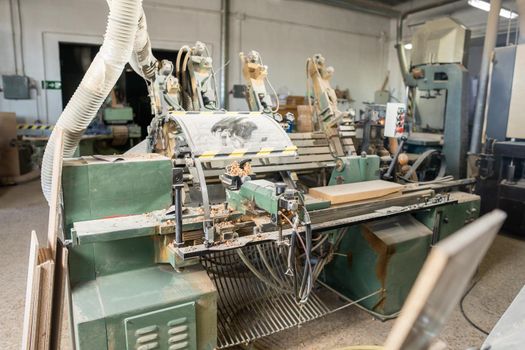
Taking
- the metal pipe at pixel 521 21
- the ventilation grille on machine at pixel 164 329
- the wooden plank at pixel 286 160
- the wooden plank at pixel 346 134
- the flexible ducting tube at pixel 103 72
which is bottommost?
the ventilation grille on machine at pixel 164 329

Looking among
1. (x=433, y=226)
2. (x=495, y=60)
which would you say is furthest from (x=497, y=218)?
(x=495, y=60)

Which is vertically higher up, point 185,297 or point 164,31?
point 164,31

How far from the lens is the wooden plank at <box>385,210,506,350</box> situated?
0.50 meters

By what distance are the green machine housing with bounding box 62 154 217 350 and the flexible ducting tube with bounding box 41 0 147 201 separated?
135mm

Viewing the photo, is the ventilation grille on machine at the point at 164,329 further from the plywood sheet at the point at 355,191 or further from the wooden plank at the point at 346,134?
the wooden plank at the point at 346,134

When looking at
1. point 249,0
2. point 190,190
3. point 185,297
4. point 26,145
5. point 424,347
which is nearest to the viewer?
point 424,347

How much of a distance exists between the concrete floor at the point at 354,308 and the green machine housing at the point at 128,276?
69cm

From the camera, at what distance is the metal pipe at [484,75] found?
151 inches

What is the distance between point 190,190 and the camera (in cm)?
212

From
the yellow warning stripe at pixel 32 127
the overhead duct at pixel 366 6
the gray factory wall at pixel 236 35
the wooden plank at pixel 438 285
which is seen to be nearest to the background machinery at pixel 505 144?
the wooden plank at pixel 438 285

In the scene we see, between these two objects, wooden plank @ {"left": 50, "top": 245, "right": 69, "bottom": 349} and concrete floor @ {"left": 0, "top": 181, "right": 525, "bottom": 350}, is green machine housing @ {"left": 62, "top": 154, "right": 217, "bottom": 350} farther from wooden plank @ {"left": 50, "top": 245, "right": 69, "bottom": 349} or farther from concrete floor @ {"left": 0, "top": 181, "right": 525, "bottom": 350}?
concrete floor @ {"left": 0, "top": 181, "right": 525, "bottom": 350}

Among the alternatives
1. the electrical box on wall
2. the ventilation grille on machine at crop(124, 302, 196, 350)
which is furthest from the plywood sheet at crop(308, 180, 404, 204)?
the electrical box on wall

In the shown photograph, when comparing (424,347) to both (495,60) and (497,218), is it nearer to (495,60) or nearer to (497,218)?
(497,218)

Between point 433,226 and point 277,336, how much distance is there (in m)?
1.19
